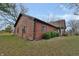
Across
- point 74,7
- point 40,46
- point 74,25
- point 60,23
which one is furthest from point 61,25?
point 40,46

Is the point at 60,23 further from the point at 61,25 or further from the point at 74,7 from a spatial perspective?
the point at 74,7

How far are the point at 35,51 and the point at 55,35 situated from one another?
0.39m

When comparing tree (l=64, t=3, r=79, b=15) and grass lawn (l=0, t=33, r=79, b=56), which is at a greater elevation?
tree (l=64, t=3, r=79, b=15)

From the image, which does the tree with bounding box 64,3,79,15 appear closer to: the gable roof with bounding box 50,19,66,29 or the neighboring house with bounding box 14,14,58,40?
the gable roof with bounding box 50,19,66,29

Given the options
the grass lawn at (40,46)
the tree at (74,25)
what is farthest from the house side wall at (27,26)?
the tree at (74,25)

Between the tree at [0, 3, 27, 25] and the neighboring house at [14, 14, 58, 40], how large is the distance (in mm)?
78

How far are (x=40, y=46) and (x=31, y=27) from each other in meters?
0.32

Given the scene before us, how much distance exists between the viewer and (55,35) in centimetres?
499

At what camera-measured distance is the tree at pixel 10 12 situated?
4.97 m

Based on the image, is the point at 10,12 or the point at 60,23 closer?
the point at 60,23

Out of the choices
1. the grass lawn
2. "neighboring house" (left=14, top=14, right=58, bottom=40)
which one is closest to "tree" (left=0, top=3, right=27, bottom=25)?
"neighboring house" (left=14, top=14, right=58, bottom=40)

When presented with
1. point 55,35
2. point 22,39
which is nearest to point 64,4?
point 55,35

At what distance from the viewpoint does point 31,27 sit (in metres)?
5.00

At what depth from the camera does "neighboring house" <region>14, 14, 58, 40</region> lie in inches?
195
